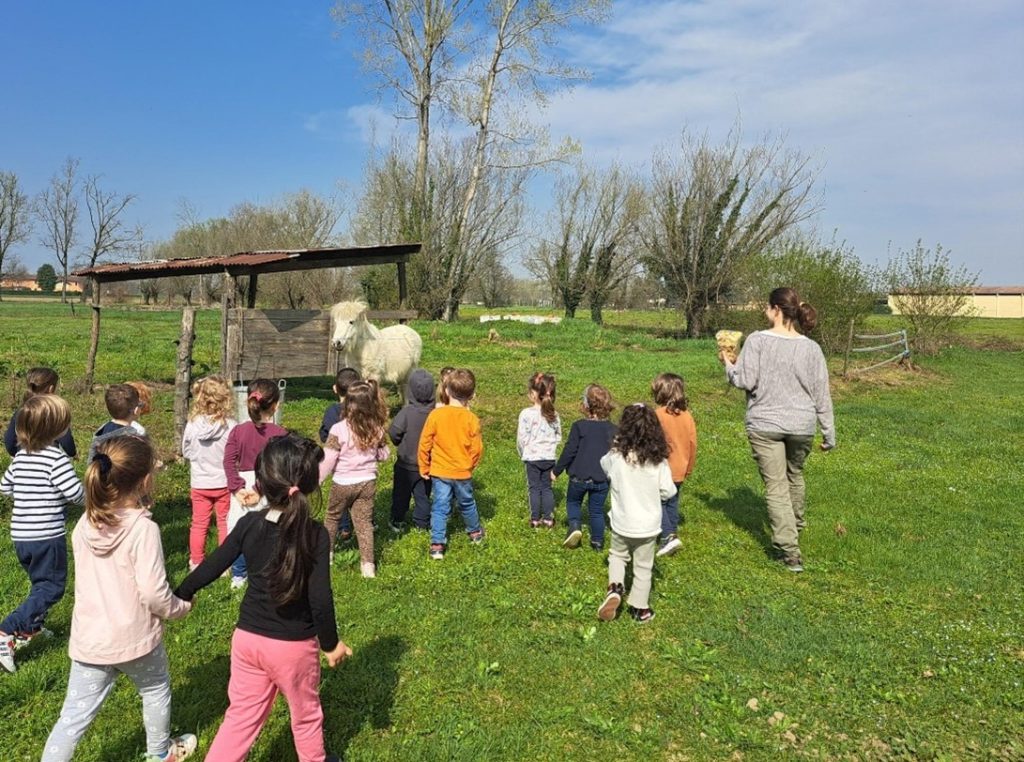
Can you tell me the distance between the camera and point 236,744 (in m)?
2.65

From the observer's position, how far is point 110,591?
2.74 meters

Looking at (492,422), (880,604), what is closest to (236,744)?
(880,604)

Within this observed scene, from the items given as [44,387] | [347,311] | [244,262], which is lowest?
[44,387]

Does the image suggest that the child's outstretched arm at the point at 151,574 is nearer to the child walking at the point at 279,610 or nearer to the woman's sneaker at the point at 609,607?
the child walking at the point at 279,610

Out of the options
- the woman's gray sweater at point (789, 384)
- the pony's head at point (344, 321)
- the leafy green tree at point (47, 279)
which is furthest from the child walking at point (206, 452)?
the leafy green tree at point (47, 279)

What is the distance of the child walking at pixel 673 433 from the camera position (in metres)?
5.68

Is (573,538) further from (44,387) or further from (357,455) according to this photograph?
(44,387)

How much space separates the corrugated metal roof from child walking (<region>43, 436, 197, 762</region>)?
6736mm

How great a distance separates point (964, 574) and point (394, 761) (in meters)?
5.07

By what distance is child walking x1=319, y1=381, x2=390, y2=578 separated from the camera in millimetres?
4770

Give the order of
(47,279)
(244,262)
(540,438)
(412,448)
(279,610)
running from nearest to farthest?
(279,610) < (412,448) < (540,438) < (244,262) < (47,279)

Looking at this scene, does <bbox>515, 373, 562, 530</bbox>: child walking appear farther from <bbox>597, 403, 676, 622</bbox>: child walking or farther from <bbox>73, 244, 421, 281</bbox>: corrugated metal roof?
<bbox>73, 244, 421, 281</bbox>: corrugated metal roof

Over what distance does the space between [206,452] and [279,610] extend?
2543 millimetres

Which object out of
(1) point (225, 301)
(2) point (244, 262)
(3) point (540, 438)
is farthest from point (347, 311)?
(3) point (540, 438)
